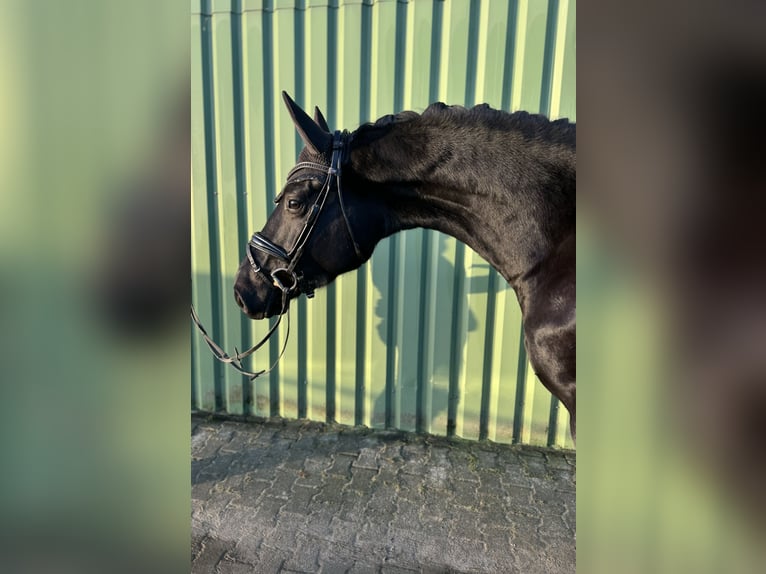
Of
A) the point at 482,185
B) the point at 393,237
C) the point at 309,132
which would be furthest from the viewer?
the point at 393,237

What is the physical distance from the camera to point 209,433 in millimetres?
3746

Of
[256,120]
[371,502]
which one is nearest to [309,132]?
[256,120]

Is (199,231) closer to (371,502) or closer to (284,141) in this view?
(284,141)

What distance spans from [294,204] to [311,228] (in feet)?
0.43

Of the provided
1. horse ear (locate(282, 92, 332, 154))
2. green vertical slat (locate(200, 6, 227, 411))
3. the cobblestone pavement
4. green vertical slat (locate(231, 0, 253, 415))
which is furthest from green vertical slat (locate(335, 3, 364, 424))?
horse ear (locate(282, 92, 332, 154))

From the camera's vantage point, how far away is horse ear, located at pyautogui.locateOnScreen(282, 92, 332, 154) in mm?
1863

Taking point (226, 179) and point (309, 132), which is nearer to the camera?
point (309, 132)

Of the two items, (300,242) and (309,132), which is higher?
(309,132)

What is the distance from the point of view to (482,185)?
1.76 m

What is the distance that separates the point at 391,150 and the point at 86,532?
1581mm

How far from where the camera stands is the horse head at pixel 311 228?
6.24ft

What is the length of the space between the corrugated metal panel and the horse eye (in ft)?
5.30

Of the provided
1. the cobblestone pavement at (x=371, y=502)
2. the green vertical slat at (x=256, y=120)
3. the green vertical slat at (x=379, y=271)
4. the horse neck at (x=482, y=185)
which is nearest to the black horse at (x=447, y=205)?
the horse neck at (x=482, y=185)

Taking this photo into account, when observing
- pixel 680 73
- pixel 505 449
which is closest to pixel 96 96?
pixel 680 73
